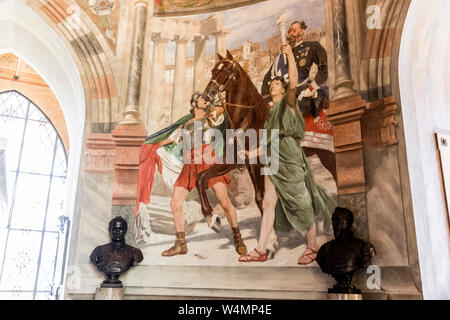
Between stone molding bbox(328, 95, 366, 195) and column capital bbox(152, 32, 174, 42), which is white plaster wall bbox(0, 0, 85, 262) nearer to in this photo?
column capital bbox(152, 32, 174, 42)

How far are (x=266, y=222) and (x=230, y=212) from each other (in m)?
0.54

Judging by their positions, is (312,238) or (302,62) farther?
(302,62)

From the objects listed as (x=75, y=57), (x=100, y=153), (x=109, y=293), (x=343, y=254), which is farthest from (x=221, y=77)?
(x=109, y=293)

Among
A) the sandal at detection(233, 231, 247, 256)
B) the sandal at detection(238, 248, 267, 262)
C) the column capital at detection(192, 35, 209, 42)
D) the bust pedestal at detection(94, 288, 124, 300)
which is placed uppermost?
the column capital at detection(192, 35, 209, 42)

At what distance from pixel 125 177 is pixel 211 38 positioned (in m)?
2.51

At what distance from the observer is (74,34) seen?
7133 mm

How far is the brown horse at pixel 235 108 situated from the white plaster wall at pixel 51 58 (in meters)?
2.05

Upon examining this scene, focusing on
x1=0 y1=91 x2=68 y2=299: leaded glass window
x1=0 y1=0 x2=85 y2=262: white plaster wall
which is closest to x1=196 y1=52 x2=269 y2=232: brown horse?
x1=0 y1=0 x2=85 y2=262: white plaster wall

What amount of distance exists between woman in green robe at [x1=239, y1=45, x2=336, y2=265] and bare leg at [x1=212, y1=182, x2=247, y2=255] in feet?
0.47

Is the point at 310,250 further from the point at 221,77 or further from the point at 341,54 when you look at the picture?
the point at 221,77

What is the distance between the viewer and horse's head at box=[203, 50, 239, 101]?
669 cm

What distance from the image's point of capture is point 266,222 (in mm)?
5891

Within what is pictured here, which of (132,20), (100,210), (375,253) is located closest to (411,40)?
(375,253)

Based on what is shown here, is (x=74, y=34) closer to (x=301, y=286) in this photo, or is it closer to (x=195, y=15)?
(x=195, y=15)
